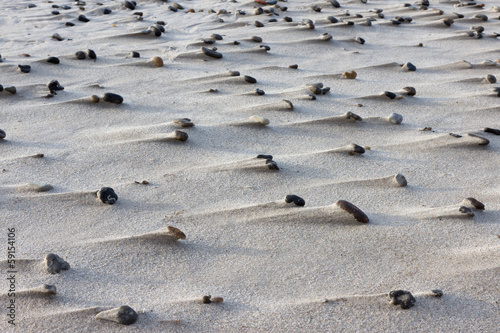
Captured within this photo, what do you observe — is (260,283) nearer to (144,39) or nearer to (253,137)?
(253,137)

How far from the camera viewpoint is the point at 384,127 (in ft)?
7.30

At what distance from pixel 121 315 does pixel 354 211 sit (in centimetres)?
74

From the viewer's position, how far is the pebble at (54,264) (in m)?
1.30

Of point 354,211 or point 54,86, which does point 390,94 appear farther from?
point 54,86

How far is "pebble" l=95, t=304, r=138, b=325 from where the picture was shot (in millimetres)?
1146

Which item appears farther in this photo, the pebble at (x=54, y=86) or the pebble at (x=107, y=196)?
the pebble at (x=54, y=86)

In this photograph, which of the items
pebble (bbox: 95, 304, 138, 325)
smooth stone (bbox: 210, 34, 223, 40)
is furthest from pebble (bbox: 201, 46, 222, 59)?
pebble (bbox: 95, 304, 138, 325)

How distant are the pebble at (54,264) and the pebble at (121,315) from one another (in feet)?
0.67

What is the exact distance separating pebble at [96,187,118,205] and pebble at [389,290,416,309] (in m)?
0.87

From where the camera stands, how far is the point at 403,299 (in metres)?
1.21

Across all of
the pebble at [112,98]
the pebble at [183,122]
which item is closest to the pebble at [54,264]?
the pebble at [183,122]

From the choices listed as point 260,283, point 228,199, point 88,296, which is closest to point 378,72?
point 228,199

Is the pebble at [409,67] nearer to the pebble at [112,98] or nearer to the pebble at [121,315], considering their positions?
→ the pebble at [112,98]

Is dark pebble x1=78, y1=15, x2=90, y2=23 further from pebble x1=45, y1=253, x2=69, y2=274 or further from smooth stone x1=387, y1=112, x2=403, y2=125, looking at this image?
pebble x1=45, y1=253, x2=69, y2=274
